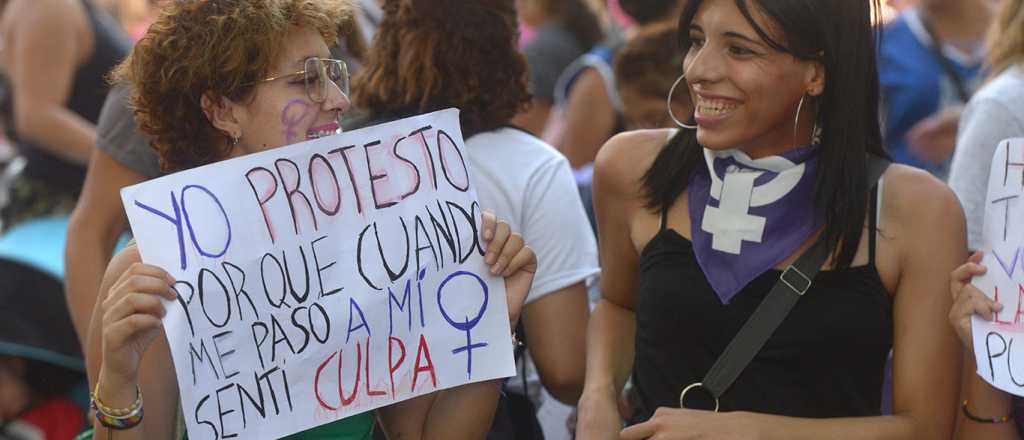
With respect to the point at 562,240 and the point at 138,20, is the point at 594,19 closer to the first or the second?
the point at 562,240

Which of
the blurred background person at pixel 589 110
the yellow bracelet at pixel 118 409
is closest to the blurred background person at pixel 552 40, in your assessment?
the blurred background person at pixel 589 110

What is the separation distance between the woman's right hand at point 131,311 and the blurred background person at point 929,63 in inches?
145

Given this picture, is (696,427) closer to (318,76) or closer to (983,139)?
(318,76)

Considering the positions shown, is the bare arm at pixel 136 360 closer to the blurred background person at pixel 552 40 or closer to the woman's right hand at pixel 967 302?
the woman's right hand at pixel 967 302

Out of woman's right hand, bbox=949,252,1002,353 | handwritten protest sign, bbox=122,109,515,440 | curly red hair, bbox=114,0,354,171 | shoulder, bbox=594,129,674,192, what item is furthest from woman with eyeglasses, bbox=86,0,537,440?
woman's right hand, bbox=949,252,1002,353

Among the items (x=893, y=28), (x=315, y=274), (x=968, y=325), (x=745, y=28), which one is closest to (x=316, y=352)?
(x=315, y=274)

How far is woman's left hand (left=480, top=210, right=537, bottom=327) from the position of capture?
94.9 inches

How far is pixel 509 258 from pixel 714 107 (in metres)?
0.54

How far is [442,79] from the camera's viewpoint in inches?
122

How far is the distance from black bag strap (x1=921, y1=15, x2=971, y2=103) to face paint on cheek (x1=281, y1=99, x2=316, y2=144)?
135 inches

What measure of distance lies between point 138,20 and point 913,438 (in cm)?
661

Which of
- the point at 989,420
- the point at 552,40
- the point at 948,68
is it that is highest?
the point at 552,40

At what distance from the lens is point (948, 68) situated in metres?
5.05

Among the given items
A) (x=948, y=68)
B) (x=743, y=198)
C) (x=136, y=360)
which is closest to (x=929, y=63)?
(x=948, y=68)
